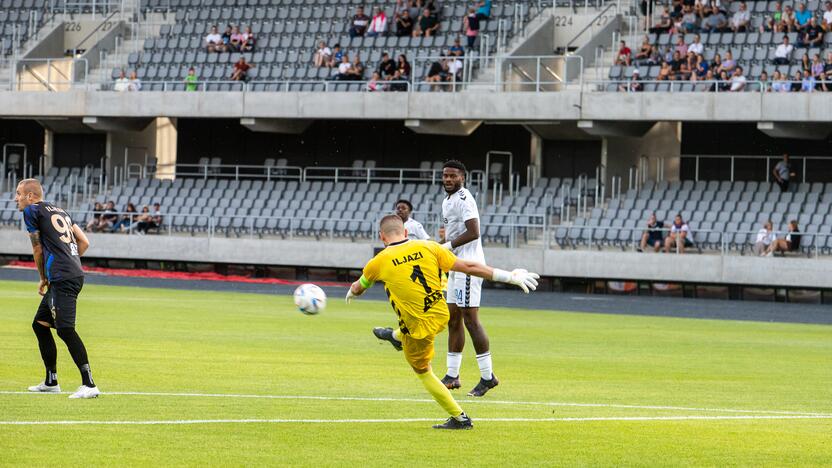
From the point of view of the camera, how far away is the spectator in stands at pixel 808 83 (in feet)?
129

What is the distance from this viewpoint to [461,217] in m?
13.7

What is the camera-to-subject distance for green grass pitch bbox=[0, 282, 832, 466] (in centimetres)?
948

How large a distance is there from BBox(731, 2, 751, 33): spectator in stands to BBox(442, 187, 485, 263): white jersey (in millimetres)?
30763

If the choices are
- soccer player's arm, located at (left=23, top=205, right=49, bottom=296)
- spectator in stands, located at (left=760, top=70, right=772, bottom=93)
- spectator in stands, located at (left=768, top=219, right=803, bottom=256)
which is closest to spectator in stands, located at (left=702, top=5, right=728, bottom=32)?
spectator in stands, located at (left=760, top=70, right=772, bottom=93)

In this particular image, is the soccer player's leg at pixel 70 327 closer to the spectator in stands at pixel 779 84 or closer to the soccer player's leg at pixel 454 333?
the soccer player's leg at pixel 454 333

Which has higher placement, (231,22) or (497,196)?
(231,22)

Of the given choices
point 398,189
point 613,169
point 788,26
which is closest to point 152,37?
point 398,189

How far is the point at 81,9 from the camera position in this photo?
56.2 meters

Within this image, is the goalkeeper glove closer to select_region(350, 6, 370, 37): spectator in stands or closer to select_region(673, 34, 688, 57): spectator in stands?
select_region(673, 34, 688, 57): spectator in stands

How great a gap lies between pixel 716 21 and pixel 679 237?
7.73m

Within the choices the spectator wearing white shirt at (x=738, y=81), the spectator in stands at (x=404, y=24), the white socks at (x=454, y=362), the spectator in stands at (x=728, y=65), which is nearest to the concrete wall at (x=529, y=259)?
the spectator wearing white shirt at (x=738, y=81)

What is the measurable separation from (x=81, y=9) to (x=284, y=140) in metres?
11.5

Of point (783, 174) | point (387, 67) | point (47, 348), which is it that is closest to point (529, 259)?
point (783, 174)

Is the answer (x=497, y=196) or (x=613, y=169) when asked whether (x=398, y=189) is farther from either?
(x=613, y=169)
